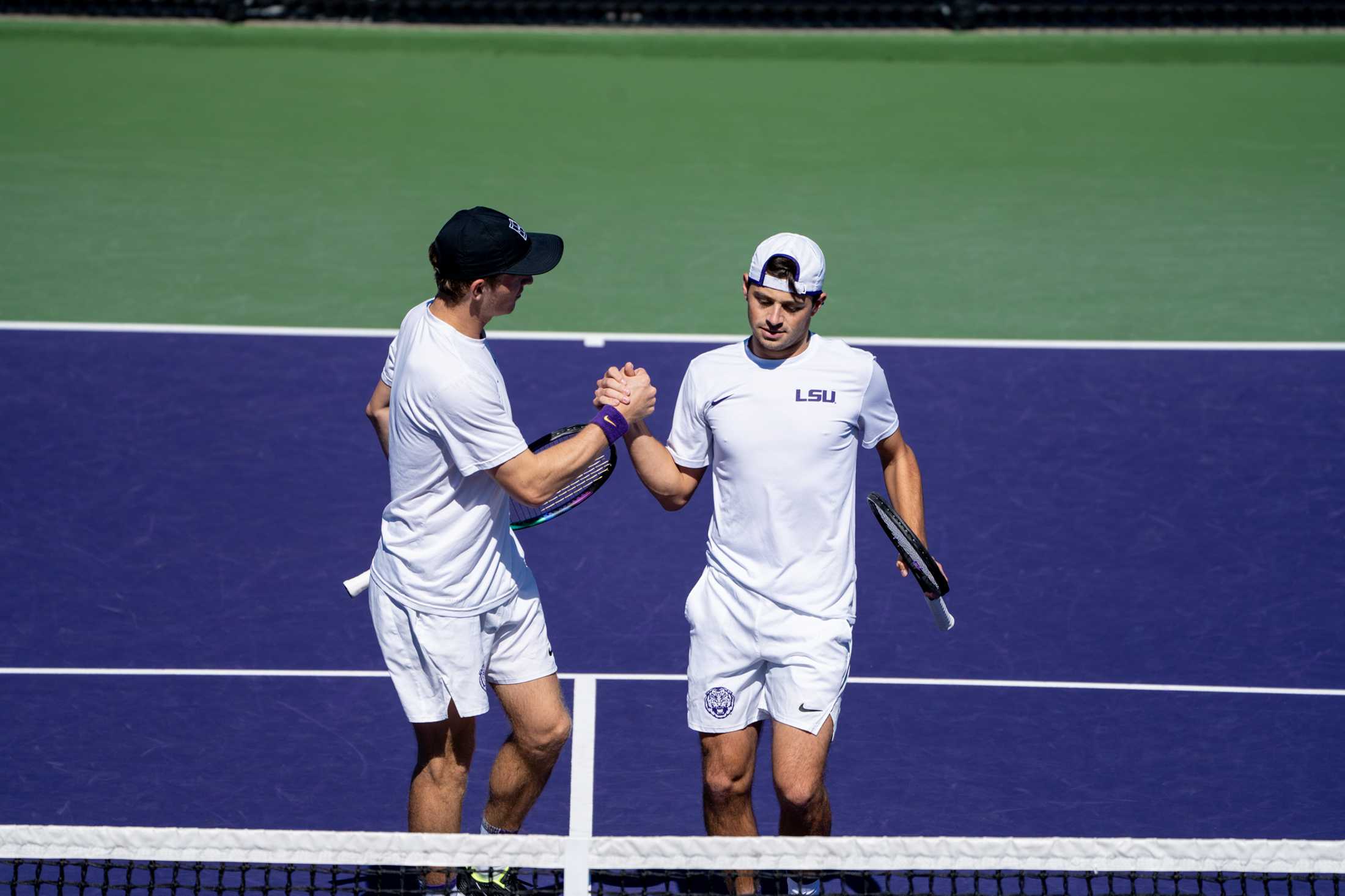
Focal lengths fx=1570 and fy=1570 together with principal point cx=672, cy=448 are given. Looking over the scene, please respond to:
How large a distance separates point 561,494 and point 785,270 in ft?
4.03

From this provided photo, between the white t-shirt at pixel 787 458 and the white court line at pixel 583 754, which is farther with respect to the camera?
the white court line at pixel 583 754

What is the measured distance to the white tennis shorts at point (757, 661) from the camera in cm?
518

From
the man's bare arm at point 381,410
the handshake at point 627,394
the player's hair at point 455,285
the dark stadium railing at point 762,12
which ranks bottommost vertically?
the handshake at point 627,394

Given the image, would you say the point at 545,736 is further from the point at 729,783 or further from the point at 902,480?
the point at 902,480

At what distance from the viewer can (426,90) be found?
15.7 metres

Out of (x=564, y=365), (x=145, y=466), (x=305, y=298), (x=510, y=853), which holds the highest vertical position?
(x=305, y=298)

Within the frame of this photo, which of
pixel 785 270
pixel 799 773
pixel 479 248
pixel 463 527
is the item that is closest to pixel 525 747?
pixel 463 527

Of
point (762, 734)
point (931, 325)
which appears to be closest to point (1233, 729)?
point (762, 734)

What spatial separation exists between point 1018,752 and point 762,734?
1087 millimetres

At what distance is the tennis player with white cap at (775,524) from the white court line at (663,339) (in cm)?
534

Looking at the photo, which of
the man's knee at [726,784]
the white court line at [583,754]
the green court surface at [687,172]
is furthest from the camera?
the green court surface at [687,172]

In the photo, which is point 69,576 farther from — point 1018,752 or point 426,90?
point 426,90

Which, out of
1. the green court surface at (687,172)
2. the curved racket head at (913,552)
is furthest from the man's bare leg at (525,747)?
the green court surface at (687,172)

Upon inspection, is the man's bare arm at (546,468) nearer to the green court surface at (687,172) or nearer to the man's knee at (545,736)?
the man's knee at (545,736)
